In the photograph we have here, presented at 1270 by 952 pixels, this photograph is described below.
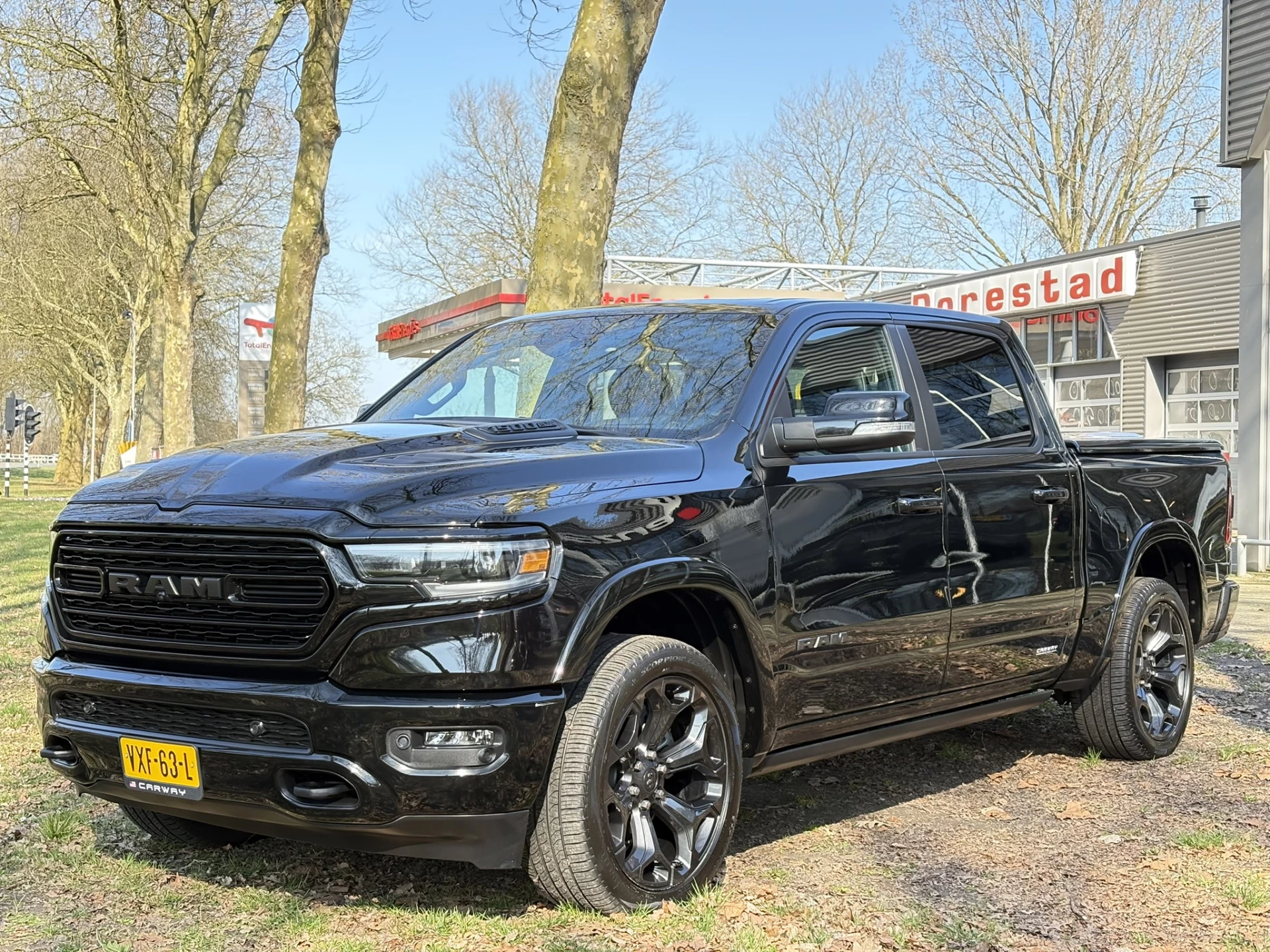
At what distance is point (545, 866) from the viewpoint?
4.05m

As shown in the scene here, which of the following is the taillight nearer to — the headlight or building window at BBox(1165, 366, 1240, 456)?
the headlight

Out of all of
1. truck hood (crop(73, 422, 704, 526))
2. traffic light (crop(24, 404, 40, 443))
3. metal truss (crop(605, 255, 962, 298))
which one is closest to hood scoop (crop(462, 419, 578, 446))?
truck hood (crop(73, 422, 704, 526))

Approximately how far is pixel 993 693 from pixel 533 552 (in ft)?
8.55

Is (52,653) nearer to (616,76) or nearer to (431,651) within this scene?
(431,651)

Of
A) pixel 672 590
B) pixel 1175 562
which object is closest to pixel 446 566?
pixel 672 590

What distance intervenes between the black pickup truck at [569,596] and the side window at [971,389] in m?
0.02

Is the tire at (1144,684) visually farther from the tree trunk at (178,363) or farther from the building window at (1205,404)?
the tree trunk at (178,363)

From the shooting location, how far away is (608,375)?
5.17 metres

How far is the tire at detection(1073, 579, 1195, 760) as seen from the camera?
6.50 metres

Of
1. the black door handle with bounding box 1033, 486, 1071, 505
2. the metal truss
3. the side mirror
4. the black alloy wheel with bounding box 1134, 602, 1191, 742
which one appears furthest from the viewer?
the metal truss

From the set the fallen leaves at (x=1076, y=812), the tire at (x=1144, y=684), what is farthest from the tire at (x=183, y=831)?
the tire at (x=1144, y=684)

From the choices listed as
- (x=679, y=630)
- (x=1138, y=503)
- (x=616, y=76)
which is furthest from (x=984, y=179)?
(x=679, y=630)

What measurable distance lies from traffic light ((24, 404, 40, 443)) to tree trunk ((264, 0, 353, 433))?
34157mm

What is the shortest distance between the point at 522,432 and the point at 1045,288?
2052cm
